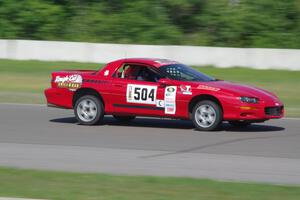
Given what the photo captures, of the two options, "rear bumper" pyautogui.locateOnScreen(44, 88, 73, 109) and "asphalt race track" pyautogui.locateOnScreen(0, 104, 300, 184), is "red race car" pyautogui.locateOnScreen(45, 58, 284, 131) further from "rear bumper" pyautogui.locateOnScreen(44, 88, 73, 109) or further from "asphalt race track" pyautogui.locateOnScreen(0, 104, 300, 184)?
"asphalt race track" pyautogui.locateOnScreen(0, 104, 300, 184)

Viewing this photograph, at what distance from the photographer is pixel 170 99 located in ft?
47.1

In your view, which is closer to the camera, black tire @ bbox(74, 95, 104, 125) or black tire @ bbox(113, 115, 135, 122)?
black tire @ bbox(74, 95, 104, 125)

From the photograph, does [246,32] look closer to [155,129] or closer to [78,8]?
[78,8]

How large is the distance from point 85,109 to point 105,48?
13.8 m

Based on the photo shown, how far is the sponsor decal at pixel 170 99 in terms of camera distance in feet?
47.0

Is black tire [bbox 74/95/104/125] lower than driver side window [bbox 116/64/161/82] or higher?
lower

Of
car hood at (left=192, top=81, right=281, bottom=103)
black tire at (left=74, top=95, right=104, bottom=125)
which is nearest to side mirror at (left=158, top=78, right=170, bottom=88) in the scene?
car hood at (left=192, top=81, right=281, bottom=103)

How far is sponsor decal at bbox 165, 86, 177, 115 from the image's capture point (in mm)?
14328

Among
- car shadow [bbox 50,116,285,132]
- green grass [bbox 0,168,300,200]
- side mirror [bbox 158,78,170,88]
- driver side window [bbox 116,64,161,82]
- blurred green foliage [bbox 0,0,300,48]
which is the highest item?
blurred green foliage [bbox 0,0,300,48]

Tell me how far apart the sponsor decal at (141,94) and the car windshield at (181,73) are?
44 cm

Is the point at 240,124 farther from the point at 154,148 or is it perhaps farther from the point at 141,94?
the point at 154,148

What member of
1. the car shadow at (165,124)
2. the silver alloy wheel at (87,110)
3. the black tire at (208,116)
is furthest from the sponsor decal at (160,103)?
the silver alloy wheel at (87,110)

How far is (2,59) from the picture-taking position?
30281mm

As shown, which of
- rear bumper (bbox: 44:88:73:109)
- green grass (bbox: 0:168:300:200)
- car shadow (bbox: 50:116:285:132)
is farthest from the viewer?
rear bumper (bbox: 44:88:73:109)
